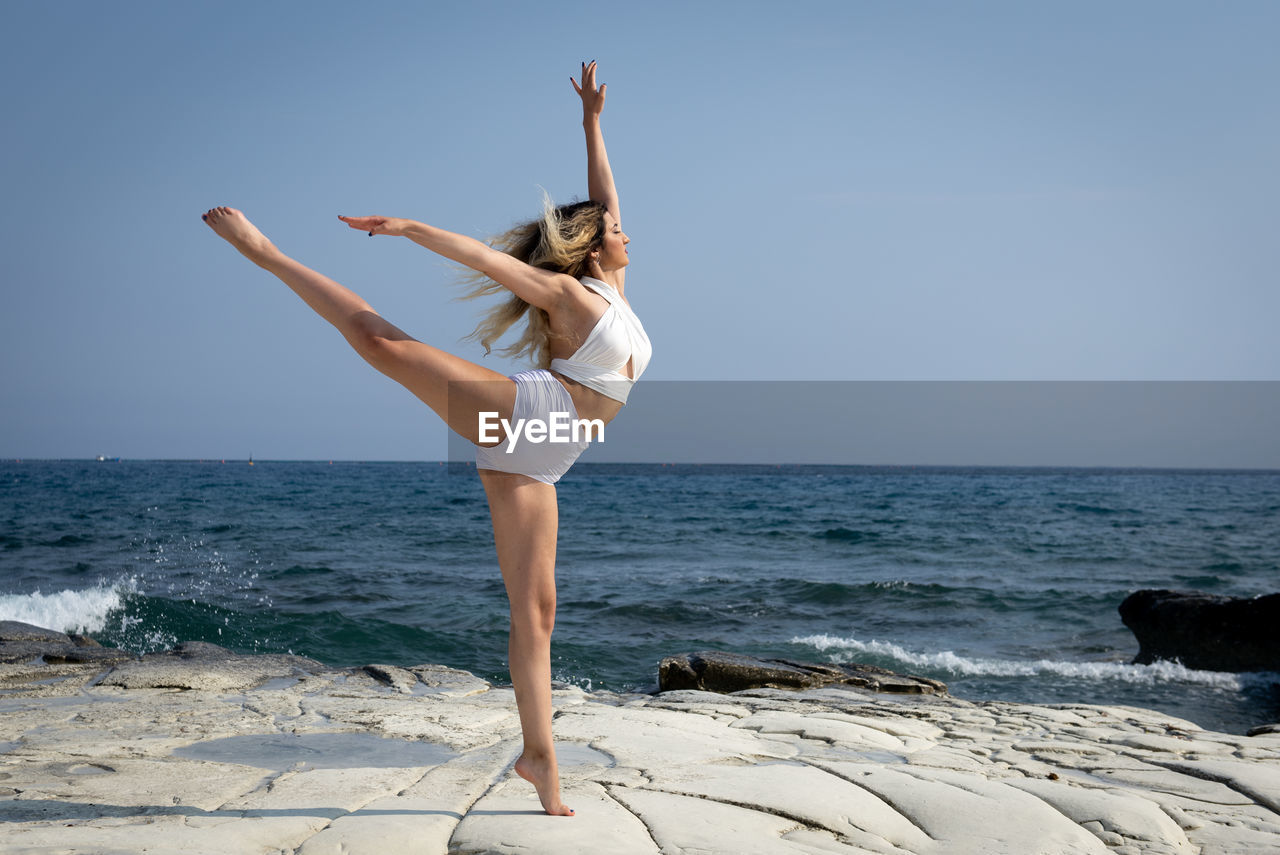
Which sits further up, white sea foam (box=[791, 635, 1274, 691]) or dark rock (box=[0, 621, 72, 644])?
dark rock (box=[0, 621, 72, 644])

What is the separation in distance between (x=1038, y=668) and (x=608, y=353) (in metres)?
9.11

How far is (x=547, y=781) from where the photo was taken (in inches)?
107

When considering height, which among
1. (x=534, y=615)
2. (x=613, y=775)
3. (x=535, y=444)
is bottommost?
(x=613, y=775)

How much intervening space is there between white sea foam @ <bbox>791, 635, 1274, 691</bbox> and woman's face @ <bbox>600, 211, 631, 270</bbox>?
835 cm

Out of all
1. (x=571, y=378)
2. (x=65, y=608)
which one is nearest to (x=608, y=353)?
(x=571, y=378)

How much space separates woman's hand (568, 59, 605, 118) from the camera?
11.3 ft

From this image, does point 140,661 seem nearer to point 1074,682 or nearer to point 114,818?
point 114,818

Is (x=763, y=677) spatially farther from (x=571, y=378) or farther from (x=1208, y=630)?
(x=1208, y=630)

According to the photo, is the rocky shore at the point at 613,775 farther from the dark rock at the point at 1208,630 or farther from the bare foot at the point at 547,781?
the dark rock at the point at 1208,630

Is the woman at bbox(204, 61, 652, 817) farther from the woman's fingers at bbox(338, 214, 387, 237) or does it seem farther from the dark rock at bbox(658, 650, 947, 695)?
the dark rock at bbox(658, 650, 947, 695)

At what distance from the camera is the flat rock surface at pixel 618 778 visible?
2.59 metres

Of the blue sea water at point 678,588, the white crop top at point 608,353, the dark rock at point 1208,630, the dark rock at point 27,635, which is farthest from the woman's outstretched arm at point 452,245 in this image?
the dark rock at point 1208,630

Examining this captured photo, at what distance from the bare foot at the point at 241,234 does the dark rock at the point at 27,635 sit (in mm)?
6416

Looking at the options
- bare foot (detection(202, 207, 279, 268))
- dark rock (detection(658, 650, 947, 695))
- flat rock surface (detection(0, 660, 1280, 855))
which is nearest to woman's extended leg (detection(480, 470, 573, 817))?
flat rock surface (detection(0, 660, 1280, 855))
